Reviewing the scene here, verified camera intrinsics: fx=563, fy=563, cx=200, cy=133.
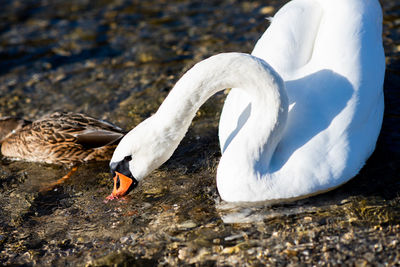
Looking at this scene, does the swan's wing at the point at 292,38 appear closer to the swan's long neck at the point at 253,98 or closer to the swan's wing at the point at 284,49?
the swan's wing at the point at 284,49

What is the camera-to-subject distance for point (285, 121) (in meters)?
4.73

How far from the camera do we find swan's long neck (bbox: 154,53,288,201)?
4613mm

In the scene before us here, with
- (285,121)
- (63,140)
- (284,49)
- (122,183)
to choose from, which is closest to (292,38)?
(284,49)

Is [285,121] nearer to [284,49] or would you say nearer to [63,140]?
[284,49]

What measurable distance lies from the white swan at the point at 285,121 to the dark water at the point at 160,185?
0.28m

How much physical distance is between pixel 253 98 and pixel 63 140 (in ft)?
9.58

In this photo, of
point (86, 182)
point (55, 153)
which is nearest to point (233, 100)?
point (86, 182)

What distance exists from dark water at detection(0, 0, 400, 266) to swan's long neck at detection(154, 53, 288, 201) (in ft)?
1.46

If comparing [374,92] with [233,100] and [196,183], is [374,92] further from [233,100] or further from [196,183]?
[196,183]

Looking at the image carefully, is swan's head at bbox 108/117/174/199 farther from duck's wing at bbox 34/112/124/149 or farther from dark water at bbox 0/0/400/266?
duck's wing at bbox 34/112/124/149

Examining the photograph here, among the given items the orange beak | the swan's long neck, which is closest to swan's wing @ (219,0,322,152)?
the swan's long neck

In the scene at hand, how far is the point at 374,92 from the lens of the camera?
507cm

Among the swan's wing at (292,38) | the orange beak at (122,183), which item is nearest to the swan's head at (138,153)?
the orange beak at (122,183)

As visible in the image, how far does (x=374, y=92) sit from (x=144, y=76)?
157 inches
